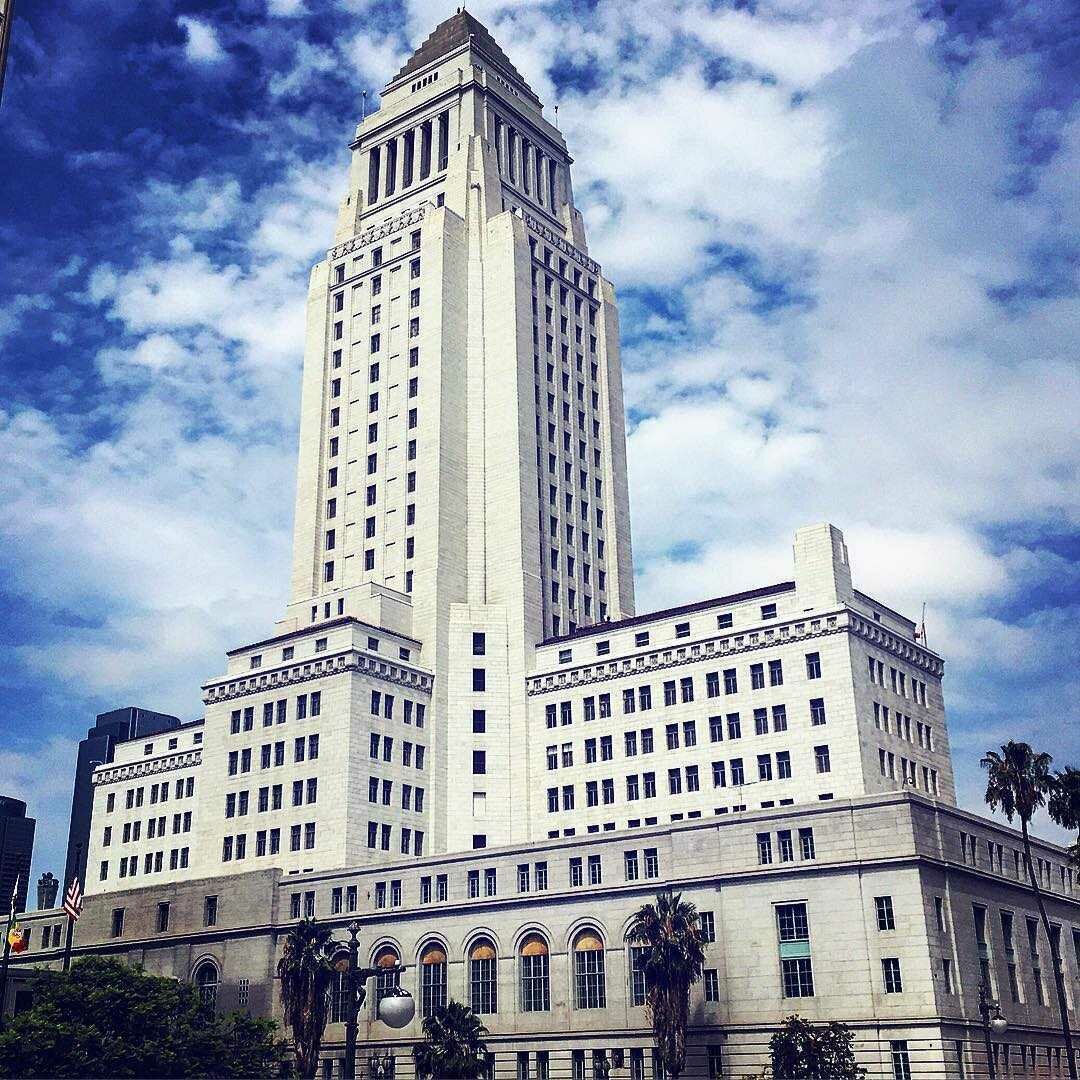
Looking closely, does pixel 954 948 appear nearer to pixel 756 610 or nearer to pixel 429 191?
pixel 756 610

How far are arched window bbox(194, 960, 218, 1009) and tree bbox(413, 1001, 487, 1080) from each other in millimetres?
29175

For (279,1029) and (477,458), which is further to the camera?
(477,458)

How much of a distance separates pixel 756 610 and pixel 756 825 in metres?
22.7

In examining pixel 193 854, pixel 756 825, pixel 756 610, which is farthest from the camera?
pixel 193 854

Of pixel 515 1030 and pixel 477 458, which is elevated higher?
pixel 477 458

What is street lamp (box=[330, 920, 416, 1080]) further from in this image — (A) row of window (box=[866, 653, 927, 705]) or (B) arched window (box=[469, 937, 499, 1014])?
(A) row of window (box=[866, 653, 927, 705])

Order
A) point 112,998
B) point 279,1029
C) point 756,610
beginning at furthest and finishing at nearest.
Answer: point 756,610 → point 279,1029 → point 112,998

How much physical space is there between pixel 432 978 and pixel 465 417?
175 feet

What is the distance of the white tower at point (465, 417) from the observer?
4523 inches

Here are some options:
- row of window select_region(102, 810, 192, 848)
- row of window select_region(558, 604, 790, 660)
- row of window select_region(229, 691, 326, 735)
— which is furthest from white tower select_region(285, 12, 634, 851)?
row of window select_region(102, 810, 192, 848)

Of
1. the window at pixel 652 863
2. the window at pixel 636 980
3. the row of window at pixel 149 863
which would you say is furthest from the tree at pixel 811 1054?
the row of window at pixel 149 863

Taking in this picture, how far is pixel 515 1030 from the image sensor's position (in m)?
86.6

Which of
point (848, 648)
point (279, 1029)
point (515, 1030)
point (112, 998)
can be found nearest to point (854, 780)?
point (848, 648)

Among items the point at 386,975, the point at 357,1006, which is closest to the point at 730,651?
the point at 386,975
